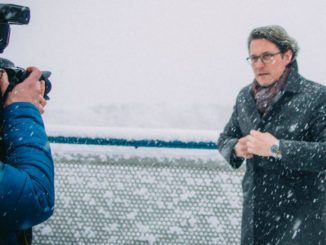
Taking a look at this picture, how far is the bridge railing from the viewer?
237 cm

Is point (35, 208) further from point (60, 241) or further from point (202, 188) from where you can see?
point (60, 241)

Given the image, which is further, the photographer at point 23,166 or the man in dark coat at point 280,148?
the man in dark coat at point 280,148

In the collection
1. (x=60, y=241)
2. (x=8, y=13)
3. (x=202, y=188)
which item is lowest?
(x=60, y=241)

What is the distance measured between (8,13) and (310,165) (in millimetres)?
1511

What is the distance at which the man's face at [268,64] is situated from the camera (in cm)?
203

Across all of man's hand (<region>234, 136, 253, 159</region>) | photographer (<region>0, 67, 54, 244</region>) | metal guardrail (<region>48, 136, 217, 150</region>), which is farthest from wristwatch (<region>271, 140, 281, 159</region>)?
photographer (<region>0, 67, 54, 244</region>)

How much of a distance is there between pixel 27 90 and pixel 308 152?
1.35 metres

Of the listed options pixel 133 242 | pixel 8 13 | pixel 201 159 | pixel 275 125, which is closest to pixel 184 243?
pixel 133 242

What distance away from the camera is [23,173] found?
0.97m

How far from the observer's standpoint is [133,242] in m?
2.41

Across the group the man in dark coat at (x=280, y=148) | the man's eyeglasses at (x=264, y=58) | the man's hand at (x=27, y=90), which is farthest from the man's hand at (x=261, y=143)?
the man's hand at (x=27, y=90)

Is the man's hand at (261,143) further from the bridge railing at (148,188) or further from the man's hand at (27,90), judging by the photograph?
the man's hand at (27,90)

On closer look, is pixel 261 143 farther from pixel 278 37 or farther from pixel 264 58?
pixel 278 37

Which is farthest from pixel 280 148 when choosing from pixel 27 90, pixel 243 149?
A: pixel 27 90
